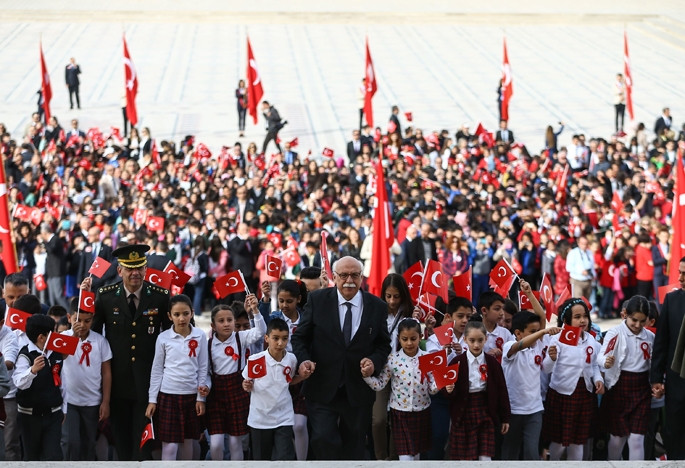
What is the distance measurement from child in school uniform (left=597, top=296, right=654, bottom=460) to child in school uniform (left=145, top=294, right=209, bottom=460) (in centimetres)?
297

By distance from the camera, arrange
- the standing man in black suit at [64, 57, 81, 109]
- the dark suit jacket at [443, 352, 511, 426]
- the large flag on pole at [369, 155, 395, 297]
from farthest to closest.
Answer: the standing man in black suit at [64, 57, 81, 109] < the large flag on pole at [369, 155, 395, 297] < the dark suit jacket at [443, 352, 511, 426]

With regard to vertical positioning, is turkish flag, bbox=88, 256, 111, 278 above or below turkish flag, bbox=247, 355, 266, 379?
above

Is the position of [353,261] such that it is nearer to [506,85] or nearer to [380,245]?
[380,245]

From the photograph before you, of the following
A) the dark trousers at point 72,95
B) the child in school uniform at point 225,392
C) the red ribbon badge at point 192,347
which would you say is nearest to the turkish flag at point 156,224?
the child in school uniform at point 225,392

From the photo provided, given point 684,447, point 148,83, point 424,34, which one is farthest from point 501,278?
point 424,34

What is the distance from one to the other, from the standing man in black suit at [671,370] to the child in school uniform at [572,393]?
42cm

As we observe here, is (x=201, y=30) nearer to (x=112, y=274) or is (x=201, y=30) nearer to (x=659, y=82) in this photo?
(x=659, y=82)

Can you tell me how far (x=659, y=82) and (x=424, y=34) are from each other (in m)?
10.7

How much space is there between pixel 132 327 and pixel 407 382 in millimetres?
1997

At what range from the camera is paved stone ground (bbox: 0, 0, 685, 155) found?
31.2 metres

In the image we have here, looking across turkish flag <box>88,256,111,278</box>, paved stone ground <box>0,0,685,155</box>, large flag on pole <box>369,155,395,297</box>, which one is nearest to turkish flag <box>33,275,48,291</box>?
large flag on pole <box>369,155,395,297</box>

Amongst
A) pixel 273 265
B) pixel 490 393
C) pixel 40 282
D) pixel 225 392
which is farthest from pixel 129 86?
pixel 490 393

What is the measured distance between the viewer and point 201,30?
43188 mm

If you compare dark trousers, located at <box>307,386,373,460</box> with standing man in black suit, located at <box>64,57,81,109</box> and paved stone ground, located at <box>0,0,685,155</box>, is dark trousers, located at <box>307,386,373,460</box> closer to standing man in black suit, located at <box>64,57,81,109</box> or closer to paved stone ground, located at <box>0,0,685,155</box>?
paved stone ground, located at <box>0,0,685,155</box>
